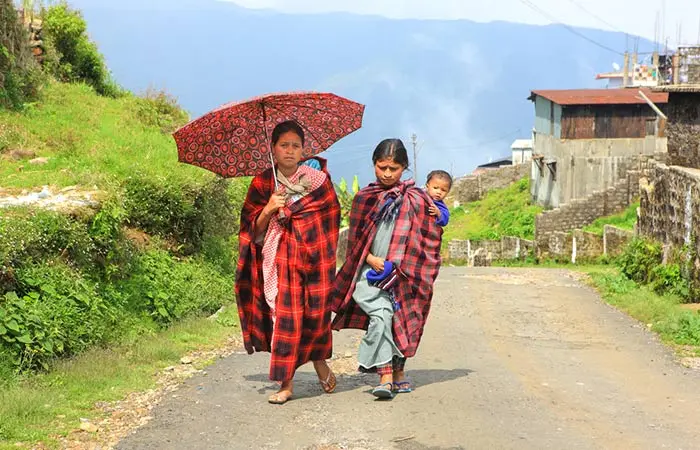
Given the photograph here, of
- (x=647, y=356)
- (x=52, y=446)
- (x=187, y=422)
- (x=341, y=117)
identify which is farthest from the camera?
(x=647, y=356)

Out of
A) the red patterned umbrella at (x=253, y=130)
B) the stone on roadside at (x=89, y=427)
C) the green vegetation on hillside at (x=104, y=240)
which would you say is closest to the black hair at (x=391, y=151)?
the red patterned umbrella at (x=253, y=130)

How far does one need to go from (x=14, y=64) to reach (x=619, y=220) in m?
26.7

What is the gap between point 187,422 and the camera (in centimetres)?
726

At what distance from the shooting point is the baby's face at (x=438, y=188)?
27.4 ft

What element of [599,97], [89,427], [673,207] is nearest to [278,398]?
[89,427]

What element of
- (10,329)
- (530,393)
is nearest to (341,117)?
(530,393)

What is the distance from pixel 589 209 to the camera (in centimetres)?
4038

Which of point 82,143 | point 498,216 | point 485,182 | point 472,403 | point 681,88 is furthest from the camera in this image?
point 485,182

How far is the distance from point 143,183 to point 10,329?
4.37 metres

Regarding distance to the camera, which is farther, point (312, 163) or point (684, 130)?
point (684, 130)

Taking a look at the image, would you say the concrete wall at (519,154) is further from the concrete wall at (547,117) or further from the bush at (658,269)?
the bush at (658,269)

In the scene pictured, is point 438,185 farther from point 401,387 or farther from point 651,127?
point 651,127

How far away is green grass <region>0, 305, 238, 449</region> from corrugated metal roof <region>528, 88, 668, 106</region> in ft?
114

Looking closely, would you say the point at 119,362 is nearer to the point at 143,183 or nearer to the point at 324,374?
the point at 324,374
